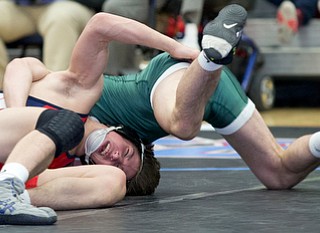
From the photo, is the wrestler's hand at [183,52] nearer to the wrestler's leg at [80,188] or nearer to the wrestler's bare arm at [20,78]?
the wrestler's bare arm at [20,78]

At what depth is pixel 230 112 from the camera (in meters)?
3.68

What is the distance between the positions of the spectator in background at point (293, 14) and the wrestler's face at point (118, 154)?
4.02 m

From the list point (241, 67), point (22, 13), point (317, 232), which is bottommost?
point (241, 67)

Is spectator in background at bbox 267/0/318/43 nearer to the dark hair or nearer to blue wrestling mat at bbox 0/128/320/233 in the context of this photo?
blue wrestling mat at bbox 0/128/320/233

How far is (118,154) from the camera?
335 cm

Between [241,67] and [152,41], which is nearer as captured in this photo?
[152,41]

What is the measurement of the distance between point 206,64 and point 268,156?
28.2 inches

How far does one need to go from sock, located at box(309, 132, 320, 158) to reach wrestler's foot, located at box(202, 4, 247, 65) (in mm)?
655

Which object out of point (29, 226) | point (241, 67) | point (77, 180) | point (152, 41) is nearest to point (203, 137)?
point (241, 67)

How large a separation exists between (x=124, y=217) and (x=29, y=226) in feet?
1.06

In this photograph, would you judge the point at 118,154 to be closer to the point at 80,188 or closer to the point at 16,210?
the point at 80,188

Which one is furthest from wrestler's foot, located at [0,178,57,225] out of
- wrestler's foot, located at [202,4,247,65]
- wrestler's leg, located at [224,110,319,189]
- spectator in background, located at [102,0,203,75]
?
spectator in background, located at [102,0,203,75]

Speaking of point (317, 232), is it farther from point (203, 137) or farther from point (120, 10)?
point (120, 10)

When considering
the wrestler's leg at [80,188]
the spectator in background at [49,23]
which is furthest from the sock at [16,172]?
the spectator in background at [49,23]
